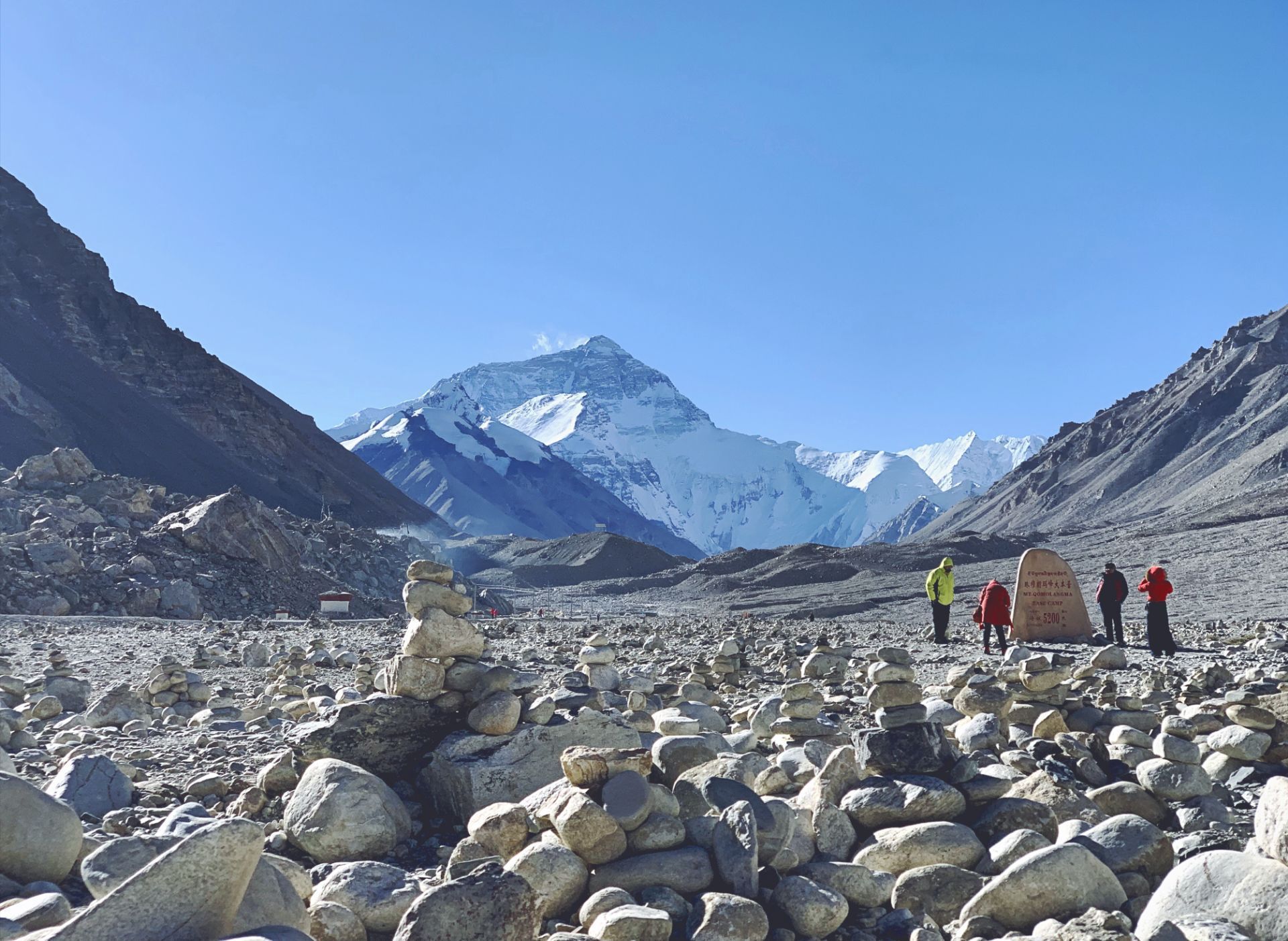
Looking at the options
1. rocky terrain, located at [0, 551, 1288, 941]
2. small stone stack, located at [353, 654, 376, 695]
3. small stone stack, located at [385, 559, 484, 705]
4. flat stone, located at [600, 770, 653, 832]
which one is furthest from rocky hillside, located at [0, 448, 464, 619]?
flat stone, located at [600, 770, 653, 832]

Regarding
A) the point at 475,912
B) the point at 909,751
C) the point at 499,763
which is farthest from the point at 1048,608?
the point at 475,912

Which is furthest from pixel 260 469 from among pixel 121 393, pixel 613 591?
pixel 613 591

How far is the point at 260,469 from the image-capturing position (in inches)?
2938

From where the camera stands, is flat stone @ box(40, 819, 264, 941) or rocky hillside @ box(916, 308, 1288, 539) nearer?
flat stone @ box(40, 819, 264, 941)

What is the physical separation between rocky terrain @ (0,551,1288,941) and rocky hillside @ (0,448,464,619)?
55.0 feet

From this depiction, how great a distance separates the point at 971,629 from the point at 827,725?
657 inches

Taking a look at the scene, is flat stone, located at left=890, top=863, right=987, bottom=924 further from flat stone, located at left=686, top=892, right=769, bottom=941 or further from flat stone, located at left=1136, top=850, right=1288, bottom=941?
flat stone, located at left=686, top=892, right=769, bottom=941

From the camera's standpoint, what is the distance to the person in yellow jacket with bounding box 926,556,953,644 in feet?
58.4

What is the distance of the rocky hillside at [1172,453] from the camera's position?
80.8 m

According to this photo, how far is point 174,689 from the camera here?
1127 centimetres

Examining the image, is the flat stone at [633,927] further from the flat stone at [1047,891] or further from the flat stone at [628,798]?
the flat stone at [1047,891]

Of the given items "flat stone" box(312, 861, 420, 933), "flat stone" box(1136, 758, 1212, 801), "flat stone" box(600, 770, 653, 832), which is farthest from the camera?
"flat stone" box(1136, 758, 1212, 801)

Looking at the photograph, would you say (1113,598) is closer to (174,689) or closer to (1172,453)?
(174,689)

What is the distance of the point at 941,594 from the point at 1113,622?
9.79 feet
